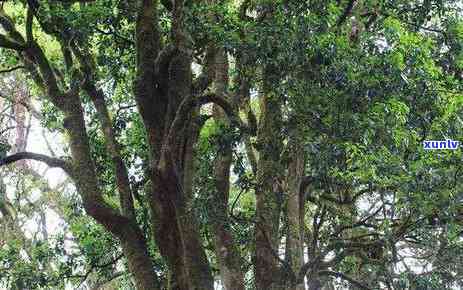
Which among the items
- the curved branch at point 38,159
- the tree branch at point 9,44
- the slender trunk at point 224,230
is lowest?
the slender trunk at point 224,230

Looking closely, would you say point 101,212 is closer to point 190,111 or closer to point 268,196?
point 190,111

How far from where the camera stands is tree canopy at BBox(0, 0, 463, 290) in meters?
6.48

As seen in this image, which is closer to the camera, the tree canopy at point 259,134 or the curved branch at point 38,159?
the tree canopy at point 259,134

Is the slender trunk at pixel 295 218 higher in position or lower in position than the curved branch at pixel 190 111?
lower

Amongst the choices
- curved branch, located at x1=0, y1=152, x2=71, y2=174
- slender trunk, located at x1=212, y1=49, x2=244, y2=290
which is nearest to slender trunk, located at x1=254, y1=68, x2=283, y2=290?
slender trunk, located at x1=212, y1=49, x2=244, y2=290

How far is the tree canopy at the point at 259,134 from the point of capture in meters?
6.48

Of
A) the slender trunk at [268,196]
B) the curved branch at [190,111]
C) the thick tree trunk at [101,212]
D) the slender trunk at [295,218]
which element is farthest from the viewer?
the thick tree trunk at [101,212]

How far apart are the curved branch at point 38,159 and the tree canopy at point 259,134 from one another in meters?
0.02

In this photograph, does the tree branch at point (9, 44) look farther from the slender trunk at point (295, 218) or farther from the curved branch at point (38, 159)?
the slender trunk at point (295, 218)

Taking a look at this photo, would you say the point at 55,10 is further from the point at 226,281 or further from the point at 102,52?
the point at 226,281

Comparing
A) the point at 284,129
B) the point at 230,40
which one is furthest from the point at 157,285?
the point at 230,40

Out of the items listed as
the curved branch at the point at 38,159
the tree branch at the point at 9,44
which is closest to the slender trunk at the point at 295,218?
the curved branch at the point at 38,159

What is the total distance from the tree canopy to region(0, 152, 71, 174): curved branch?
2cm

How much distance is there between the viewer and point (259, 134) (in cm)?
814
